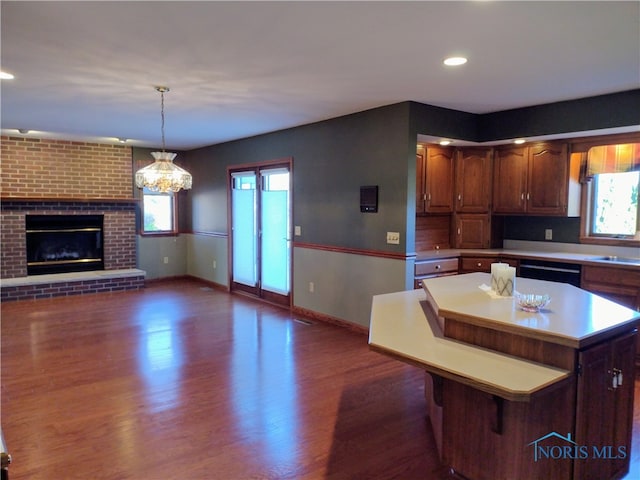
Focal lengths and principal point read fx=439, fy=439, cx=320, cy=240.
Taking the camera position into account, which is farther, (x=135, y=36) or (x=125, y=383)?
(x=125, y=383)

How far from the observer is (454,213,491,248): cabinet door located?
17.2ft

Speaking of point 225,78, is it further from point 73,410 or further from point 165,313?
point 165,313

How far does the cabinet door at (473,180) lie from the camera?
512cm

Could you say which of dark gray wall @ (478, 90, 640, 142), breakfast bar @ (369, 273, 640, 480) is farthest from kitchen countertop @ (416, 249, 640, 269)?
breakfast bar @ (369, 273, 640, 480)

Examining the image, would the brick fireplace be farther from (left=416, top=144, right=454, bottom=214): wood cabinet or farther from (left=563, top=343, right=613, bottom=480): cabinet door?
(left=563, top=343, right=613, bottom=480): cabinet door

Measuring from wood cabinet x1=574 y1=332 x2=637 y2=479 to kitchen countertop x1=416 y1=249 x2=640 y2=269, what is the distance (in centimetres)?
192

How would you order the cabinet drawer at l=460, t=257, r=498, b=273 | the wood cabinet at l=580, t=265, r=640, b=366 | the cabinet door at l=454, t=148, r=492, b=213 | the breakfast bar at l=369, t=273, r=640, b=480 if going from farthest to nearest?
1. the cabinet door at l=454, t=148, r=492, b=213
2. the cabinet drawer at l=460, t=257, r=498, b=273
3. the wood cabinet at l=580, t=265, r=640, b=366
4. the breakfast bar at l=369, t=273, r=640, b=480

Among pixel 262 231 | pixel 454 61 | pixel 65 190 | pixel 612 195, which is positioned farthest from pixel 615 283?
pixel 65 190

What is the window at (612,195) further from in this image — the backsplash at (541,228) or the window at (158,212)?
the window at (158,212)

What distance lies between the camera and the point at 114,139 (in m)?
6.75

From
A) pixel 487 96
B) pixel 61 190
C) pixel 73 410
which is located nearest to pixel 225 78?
pixel 487 96

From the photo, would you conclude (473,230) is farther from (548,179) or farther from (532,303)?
(532,303)

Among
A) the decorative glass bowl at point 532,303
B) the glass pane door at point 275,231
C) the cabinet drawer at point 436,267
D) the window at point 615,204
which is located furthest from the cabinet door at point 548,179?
the glass pane door at point 275,231

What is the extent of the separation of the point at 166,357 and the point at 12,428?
54.4 inches
